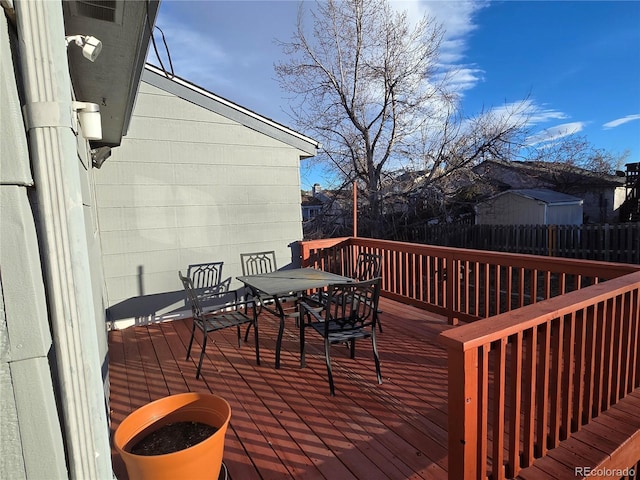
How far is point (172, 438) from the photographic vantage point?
167cm

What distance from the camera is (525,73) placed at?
1120 cm

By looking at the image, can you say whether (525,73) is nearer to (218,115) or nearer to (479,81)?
(479,81)

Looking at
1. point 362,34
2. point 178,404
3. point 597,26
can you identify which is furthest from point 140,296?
point 597,26

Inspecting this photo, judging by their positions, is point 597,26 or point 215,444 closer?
point 215,444

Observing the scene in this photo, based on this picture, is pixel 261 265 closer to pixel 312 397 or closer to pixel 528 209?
pixel 312 397

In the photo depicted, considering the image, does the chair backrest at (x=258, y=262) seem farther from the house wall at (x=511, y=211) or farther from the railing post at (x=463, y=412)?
the house wall at (x=511, y=211)

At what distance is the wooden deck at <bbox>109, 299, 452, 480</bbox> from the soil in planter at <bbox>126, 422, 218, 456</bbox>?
39 centimetres

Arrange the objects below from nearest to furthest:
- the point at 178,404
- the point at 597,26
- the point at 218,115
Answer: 1. the point at 178,404
2. the point at 218,115
3. the point at 597,26

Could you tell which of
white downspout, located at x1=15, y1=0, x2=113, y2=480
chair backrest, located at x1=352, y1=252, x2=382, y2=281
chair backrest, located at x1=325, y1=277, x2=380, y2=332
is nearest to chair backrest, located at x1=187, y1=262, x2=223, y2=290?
chair backrest, located at x1=352, y1=252, x2=382, y2=281

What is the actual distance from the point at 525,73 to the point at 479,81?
1.37 metres

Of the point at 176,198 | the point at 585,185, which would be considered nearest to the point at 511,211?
the point at 585,185

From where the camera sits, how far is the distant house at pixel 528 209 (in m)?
12.8

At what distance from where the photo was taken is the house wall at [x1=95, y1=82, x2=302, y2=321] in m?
4.30

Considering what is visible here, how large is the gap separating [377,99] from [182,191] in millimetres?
7992
